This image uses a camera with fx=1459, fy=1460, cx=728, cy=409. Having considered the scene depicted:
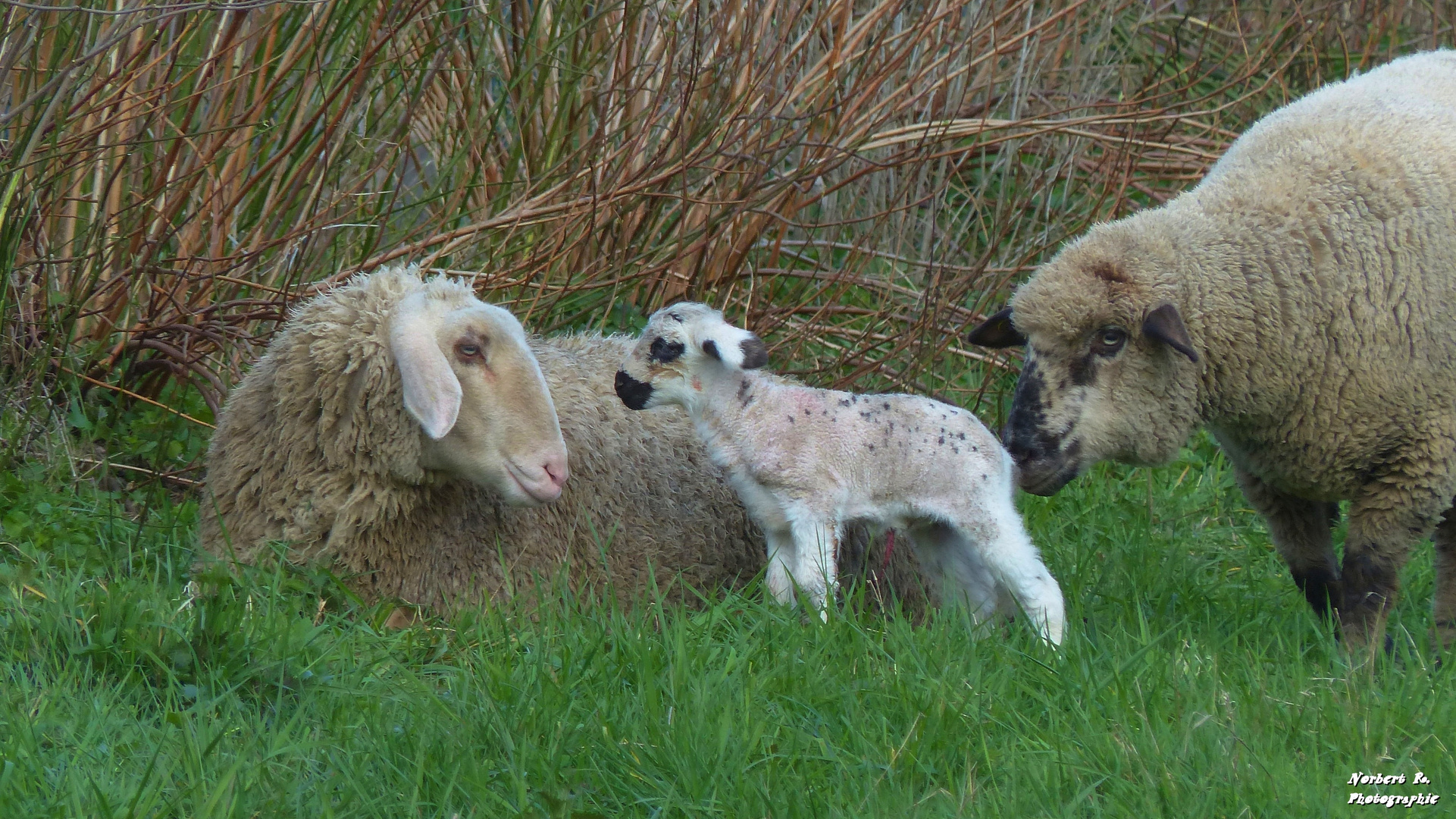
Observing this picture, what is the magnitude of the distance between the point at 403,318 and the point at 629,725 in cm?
133

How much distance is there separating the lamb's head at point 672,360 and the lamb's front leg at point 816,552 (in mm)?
445

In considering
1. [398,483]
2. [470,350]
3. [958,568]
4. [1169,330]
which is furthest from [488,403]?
[1169,330]

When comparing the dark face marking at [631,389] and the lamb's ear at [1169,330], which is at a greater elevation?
the lamb's ear at [1169,330]

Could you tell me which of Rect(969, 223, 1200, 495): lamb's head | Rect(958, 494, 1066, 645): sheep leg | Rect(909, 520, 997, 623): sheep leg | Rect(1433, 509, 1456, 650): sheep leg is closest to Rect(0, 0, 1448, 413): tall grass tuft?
Rect(969, 223, 1200, 495): lamb's head

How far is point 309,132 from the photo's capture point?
5223 mm

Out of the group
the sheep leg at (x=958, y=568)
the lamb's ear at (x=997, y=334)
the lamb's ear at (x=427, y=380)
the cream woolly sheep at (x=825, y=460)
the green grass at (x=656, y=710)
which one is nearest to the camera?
the green grass at (x=656, y=710)

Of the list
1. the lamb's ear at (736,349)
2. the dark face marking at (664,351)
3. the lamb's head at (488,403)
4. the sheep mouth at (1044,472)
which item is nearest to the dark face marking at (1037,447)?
the sheep mouth at (1044,472)

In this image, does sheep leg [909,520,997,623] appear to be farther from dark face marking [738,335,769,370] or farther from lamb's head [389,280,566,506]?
lamb's head [389,280,566,506]

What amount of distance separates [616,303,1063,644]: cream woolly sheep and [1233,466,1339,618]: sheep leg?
2.77ft

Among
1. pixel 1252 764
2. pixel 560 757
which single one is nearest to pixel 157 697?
pixel 560 757

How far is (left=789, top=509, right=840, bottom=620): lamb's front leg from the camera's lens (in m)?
3.76

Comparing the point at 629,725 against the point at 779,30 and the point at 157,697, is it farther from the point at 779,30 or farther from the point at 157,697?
the point at 779,30

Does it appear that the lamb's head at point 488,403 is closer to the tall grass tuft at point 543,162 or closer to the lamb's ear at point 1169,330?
the tall grass tuft at point 543,162

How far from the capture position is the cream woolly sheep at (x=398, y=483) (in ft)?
12.6
